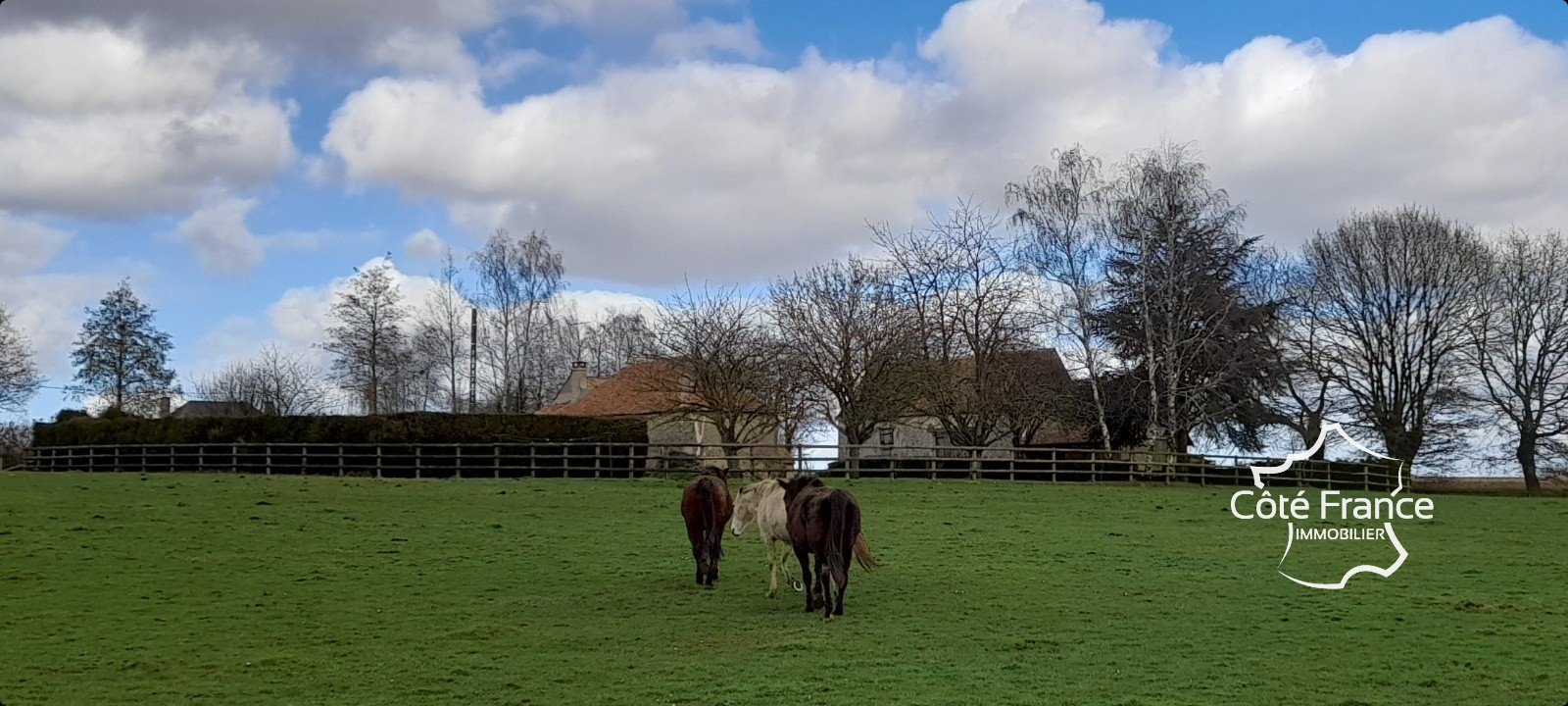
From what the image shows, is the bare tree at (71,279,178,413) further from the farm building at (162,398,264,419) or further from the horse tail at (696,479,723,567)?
the horse tail at (696,479,723,567)

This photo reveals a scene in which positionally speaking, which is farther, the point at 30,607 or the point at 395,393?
the point at 395,393

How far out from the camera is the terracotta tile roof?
109 ft

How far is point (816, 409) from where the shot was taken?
32.8 meters

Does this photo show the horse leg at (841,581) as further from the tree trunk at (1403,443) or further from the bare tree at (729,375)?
the tree trunk at (1403,443)

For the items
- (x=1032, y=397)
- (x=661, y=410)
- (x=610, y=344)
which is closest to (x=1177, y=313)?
(x=1032, y=397)

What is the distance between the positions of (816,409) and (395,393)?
30.0m

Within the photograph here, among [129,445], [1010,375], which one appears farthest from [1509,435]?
[129,445]

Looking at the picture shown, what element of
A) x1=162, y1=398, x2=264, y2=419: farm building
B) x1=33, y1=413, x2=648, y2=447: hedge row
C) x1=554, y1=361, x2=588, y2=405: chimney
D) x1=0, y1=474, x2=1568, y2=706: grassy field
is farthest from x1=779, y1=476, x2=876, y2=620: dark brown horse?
x1=162, y1=398, x2=264, y2=419: farm building

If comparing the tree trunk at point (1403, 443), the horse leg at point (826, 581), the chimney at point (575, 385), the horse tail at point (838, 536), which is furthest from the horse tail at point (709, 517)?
the chimney at point (575, 385)

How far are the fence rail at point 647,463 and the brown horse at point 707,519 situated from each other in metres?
13.9

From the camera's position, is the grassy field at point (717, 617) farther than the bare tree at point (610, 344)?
No

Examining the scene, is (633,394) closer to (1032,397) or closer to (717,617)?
(1032,397)

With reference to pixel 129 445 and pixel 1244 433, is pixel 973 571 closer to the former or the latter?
pixel 1244 433

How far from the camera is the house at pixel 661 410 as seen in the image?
1183 inches
